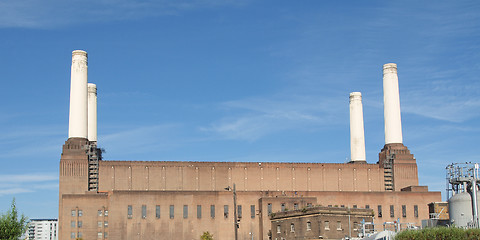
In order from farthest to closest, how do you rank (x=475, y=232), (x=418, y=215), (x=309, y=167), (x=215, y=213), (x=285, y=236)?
(x=309, y=167) → (x=418, y=215) → (x=215, y=213) → (x=285, y=236) → (x=475, y=232)

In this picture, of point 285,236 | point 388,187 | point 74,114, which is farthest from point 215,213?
point 388,187

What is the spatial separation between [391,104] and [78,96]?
183ft

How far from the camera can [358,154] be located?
449ft

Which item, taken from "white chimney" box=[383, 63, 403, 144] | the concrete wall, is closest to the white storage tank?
the concrete wall

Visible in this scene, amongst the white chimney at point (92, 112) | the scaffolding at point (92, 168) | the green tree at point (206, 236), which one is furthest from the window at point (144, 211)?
the white chimney at point (92, 112)

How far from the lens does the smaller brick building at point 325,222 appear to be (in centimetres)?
9544

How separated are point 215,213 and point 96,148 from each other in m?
25.5

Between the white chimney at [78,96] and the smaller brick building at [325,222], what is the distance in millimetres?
39190

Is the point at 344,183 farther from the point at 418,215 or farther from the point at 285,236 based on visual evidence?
the point at 285,236

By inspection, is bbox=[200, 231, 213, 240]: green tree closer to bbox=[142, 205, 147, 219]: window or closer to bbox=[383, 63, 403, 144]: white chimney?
bbox=[142, 205, 147, 219]: window

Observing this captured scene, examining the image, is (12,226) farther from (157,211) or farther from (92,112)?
(92,112)

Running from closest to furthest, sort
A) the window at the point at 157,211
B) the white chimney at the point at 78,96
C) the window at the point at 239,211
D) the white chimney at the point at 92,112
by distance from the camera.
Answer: the window at the point at 157,211, the window at the point at 239,211, the white chimney at the point at 78,96, the white chimney at the point at 92,112

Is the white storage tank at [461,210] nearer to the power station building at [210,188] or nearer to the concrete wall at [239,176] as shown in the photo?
the power station building at [210,188]

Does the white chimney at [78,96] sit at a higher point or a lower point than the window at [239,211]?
higher
